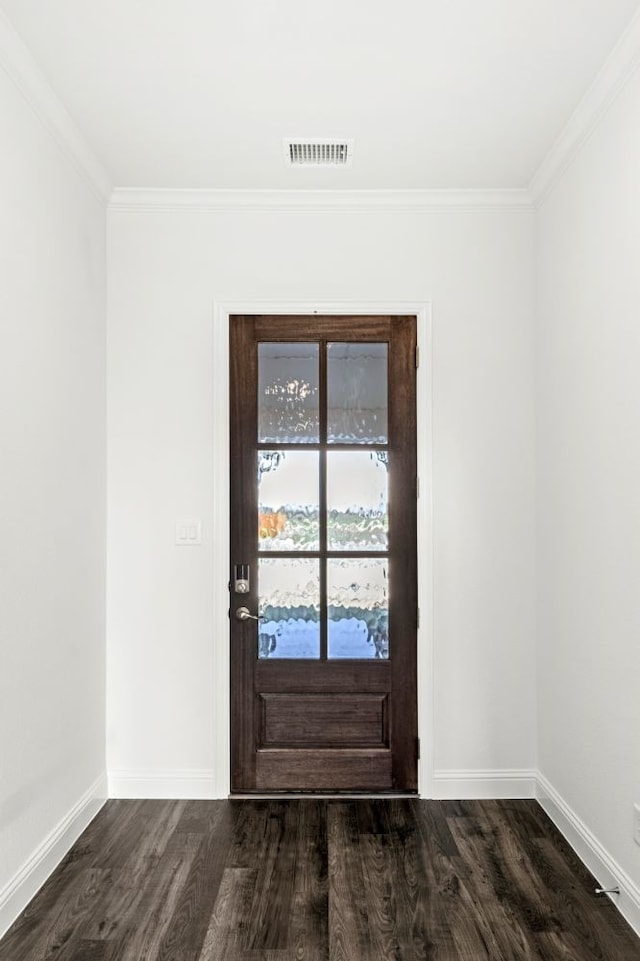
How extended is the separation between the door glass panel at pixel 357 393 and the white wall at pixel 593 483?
722 millimetres

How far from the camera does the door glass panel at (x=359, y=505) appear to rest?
3432 mm

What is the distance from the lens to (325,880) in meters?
2.58

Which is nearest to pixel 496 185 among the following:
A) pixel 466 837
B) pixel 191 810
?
pixel 466 837

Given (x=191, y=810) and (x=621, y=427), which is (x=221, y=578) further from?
(x=621, y=427)

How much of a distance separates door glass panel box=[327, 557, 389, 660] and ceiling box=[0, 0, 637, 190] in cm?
175

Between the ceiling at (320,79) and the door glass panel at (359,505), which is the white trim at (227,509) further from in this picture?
the ceiling at (320,79)

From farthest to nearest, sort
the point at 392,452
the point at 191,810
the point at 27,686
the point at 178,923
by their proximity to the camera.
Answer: the point at 392,452
the point at 191,810
the point at 27,686
the point at 178,923

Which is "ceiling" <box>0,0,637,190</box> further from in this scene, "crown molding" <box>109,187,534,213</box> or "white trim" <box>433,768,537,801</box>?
"white trim" <box>433,768,537,801</box>

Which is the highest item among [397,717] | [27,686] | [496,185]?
[496,185]

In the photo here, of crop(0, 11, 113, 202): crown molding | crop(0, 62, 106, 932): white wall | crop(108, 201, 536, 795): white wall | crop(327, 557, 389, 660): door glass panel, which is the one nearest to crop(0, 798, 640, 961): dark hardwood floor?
crop(0, 62, 106, 932): white wall

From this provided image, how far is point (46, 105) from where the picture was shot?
258 cm

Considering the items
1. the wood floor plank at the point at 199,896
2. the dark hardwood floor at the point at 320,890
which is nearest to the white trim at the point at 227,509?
the dark hardwood floor at the point at 320,890

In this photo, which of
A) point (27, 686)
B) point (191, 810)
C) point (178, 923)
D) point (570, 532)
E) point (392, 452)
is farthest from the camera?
point (392, 452)

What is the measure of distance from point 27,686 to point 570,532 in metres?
2.09
